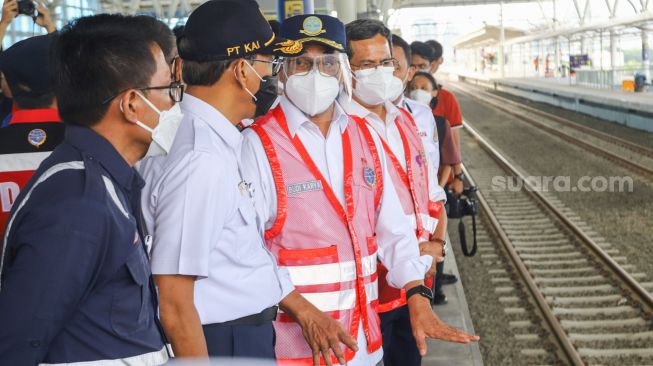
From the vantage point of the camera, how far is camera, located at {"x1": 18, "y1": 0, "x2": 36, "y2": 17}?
5.18 m

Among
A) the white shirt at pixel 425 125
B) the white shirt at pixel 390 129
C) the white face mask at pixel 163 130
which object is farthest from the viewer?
the white shirt at pixel 425 125

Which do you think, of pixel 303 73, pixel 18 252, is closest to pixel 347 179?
pixel 303 73

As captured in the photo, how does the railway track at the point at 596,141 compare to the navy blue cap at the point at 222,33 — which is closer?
the navy blue cap at the point at 222,33

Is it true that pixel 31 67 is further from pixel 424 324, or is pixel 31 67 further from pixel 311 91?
pixel 424 324

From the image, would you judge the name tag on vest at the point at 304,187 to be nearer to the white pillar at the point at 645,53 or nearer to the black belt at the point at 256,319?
the black belt at the point at 256,319

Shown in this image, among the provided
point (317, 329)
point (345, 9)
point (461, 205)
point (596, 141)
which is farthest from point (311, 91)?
point (596, 141)

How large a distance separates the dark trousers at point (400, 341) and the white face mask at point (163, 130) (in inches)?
65.2

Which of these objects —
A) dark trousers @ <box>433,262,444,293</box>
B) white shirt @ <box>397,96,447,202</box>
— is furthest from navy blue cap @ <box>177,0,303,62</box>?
dark trousers @ <box>433,262,444,293</box>

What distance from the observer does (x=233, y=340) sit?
241cm

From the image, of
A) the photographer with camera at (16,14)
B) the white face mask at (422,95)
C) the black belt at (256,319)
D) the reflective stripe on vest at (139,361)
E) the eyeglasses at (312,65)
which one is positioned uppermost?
the photographer with camera at (16,14)

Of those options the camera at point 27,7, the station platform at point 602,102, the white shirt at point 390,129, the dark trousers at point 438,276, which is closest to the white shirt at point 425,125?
the white shirt at point 390,129

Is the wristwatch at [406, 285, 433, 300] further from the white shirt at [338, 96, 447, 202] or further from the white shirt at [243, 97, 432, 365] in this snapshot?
the white shirt at [338, 96, 447, 202]

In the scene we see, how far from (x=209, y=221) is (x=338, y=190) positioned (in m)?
0.81

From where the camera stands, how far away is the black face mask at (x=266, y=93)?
2.78m
